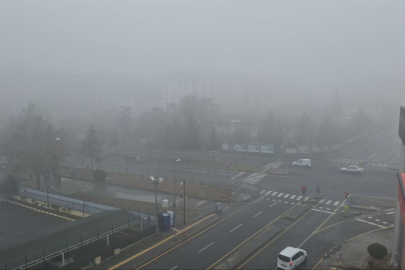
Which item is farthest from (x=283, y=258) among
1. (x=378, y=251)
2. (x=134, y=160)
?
(x=134, y=160)

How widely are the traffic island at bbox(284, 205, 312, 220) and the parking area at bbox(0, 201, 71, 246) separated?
13750 millimetres

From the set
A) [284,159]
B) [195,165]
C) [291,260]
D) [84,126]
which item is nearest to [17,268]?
[291,260]

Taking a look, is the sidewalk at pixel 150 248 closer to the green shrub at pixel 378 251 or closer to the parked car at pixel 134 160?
the green shrub at pixel 378 251

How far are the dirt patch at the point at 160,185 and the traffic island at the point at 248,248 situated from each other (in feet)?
22.6

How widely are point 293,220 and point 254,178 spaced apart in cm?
1163

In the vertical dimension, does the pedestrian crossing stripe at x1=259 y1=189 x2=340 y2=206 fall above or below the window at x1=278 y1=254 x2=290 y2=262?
below

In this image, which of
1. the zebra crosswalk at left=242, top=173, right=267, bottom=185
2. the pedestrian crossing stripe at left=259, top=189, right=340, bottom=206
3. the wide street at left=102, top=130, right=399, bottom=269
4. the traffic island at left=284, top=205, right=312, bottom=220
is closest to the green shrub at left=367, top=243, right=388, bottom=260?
the wide street at left=102, top=130, right=399, bottom=269

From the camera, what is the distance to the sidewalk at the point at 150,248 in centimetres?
1541

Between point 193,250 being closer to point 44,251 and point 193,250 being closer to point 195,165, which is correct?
point 44,251

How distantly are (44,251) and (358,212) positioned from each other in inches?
700

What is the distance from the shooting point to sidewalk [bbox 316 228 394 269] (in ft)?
49.1

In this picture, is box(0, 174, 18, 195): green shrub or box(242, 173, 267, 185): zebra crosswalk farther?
box(242, 173, 267, 185): zebra crosswalk

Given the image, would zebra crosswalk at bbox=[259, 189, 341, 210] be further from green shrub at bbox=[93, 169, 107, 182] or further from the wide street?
green shrub at bbox=[93, 169, 107, 182]

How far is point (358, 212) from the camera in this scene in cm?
2173
